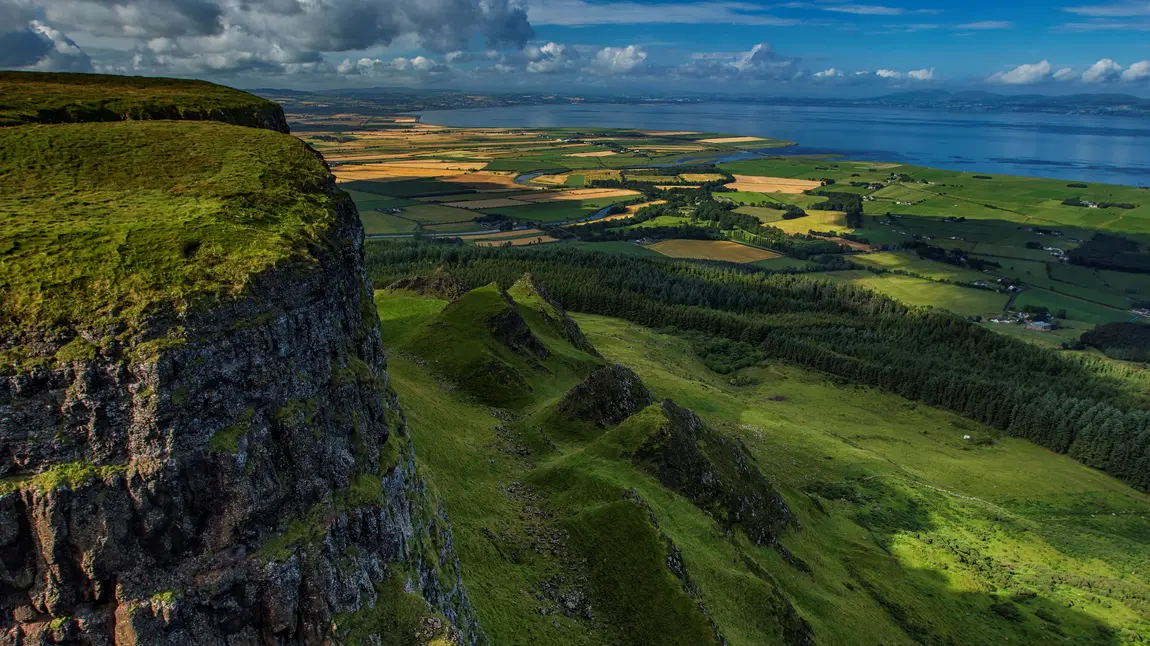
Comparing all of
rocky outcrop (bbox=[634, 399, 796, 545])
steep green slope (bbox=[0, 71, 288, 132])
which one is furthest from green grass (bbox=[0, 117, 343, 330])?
rocky outcrop (bbox=[634, 399, 796, 545])

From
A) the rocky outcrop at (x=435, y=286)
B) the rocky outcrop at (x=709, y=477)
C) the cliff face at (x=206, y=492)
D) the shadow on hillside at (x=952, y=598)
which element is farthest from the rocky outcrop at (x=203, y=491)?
the rocky outcrop at (x=435, y=286)

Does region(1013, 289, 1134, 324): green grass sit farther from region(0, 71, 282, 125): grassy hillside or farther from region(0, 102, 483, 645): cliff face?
region(0, 102, 483, 645): cliff face

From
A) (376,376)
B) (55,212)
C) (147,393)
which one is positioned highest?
(55,212)

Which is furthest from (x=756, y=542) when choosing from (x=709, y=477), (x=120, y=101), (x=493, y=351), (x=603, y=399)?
(x=120, y=101)

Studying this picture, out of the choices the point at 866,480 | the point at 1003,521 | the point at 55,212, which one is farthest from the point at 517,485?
the point at 1003,521

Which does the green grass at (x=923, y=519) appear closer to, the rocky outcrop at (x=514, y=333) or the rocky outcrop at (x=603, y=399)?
the rocky outcrop at (x=603, y=399)

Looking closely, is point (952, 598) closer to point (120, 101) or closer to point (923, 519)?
point (923, 519)

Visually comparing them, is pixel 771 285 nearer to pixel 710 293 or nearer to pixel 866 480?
pixel 710 293
